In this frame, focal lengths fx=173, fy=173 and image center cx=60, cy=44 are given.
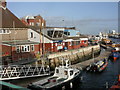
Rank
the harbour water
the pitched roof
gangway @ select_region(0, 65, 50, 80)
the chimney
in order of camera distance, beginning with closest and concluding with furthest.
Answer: gangway @ select_region(0, 65, 50, 80), the harbour water, the pitched roof, the chimney

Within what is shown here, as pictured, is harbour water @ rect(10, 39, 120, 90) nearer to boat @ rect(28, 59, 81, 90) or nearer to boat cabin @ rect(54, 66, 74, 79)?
boat @ rect(28, 59, 81, 90)

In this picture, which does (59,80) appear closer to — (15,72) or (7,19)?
(15,72)

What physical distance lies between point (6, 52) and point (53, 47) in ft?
46.9

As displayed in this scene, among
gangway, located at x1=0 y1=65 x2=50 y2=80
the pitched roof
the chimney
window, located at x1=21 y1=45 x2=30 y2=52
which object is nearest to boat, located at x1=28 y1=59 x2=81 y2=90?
gangway, located at x1=0 y1=65 x2=50 y2=80

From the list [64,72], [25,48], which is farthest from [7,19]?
[64,72]

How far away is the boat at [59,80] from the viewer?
20.1 meters

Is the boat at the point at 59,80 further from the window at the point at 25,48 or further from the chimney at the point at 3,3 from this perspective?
the chimney at the point at 3,3

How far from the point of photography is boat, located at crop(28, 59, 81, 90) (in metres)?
20.1

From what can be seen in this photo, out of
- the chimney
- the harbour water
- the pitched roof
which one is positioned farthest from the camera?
the chimney

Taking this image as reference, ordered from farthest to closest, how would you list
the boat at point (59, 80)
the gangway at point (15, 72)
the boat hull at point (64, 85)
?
the gangway at point (15, 72), the boat at point (59, 80), the boat hull at point (64, 85)

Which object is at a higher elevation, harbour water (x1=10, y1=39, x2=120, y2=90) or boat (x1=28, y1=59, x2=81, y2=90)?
boat (x1=28, y1=59, x2=81, y2=90)

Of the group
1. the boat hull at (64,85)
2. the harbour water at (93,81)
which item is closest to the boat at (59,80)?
the boat hull at (64,85)

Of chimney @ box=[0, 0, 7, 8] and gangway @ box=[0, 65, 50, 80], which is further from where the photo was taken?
chimney @ box=[0, 0, 7, 8]

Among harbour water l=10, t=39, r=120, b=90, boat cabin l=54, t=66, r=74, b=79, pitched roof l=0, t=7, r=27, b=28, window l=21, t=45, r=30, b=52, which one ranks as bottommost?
harbour water l=10, t=39, r=120, b=90
